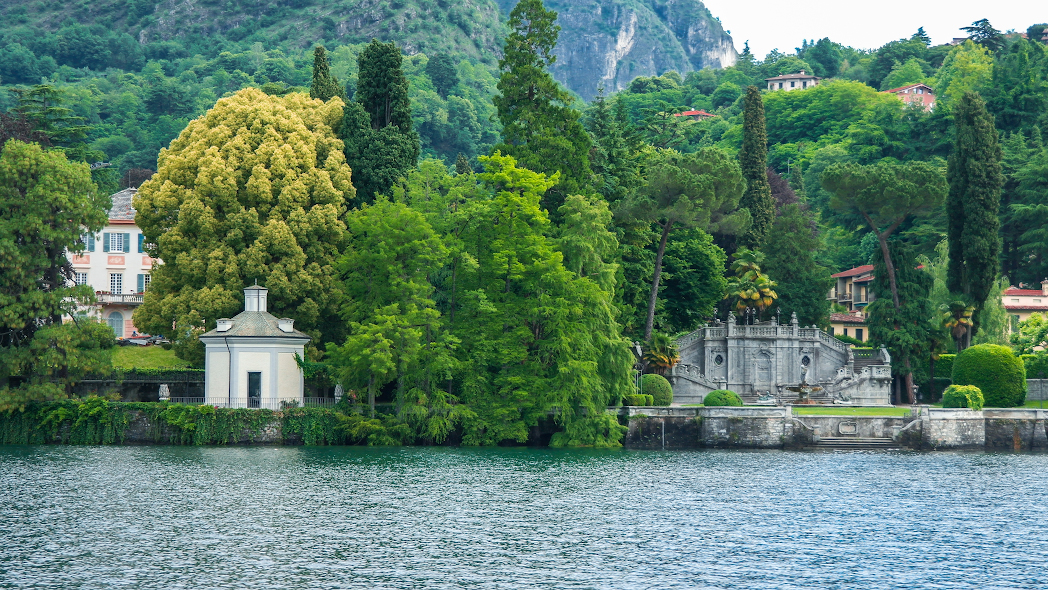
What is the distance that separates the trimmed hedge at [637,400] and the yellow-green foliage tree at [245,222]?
14.5m

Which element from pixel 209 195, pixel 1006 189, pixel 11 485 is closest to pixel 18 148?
pixel 209 195

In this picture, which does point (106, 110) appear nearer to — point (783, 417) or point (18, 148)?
point (18, 148)

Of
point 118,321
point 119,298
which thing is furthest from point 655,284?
point 118,321

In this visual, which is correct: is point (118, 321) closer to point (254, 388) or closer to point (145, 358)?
point (145, 358)

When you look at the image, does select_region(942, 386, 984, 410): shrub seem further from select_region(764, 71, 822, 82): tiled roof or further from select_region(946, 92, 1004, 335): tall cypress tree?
select_region(764, 71, 822, 82): tiled roof

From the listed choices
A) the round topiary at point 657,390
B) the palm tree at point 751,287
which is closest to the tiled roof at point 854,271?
the palm tree at point 751,287

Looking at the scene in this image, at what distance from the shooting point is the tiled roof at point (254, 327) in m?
54.2

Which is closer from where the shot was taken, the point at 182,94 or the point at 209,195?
the point at 209,195

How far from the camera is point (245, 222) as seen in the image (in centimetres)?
5625

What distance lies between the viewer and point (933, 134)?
96.3 m

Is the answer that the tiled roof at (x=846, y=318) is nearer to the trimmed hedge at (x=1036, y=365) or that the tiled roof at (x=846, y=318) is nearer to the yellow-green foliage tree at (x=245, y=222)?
the trimmed hedge at (x=1036, y=365)

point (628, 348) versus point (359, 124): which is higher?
point (359, 124)

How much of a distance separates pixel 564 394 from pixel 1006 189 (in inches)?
1892

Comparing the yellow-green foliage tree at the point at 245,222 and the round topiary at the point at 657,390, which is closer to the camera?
the yellow-green foliage tree at the point at 245,222
